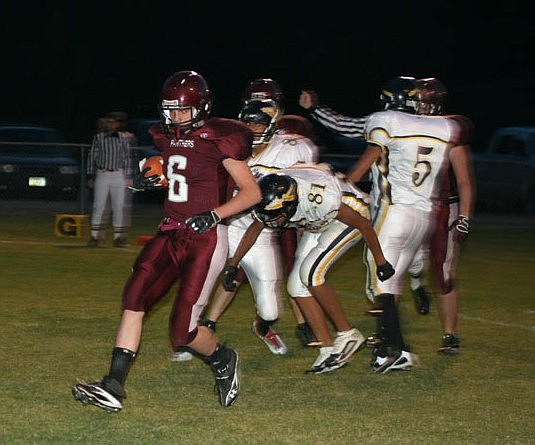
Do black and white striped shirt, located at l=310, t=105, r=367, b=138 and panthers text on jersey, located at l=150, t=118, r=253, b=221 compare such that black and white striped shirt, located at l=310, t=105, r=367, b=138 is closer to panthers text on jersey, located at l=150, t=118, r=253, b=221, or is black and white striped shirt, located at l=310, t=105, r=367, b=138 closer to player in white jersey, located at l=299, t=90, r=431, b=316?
player in white jersey, located at l=299, t=90, r=431, b=316

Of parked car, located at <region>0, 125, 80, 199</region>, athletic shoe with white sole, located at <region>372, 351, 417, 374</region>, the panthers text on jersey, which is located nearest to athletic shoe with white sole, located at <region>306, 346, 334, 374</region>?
athletic shoe with white sole, located at <region>372, 351, 417, 374</region>

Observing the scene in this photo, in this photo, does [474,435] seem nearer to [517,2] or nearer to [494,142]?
[494,142]

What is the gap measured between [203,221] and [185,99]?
624mm

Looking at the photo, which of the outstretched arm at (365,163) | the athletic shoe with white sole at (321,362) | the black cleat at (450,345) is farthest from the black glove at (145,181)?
the black cleat at (450,345)

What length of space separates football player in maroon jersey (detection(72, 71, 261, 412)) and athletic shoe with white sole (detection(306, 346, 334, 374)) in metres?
1.13

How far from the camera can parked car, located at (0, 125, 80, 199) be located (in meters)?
Answer: 18.6

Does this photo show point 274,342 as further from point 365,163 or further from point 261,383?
point 365,163

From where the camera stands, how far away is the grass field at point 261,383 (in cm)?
562

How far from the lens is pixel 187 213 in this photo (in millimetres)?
5973

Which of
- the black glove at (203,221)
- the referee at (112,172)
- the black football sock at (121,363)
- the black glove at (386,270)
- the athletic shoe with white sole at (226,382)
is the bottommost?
the referee at (112,172)

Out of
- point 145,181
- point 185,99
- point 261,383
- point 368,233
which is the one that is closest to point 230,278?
point 261,383

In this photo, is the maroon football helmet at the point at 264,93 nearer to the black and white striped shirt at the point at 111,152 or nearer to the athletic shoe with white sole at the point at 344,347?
the athletic shoe with white sole at the point at 344,347

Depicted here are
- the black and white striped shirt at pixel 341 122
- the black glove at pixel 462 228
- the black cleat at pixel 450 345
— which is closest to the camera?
the black glove at pixel 462 228

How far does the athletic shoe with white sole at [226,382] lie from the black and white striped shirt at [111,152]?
7.68m
